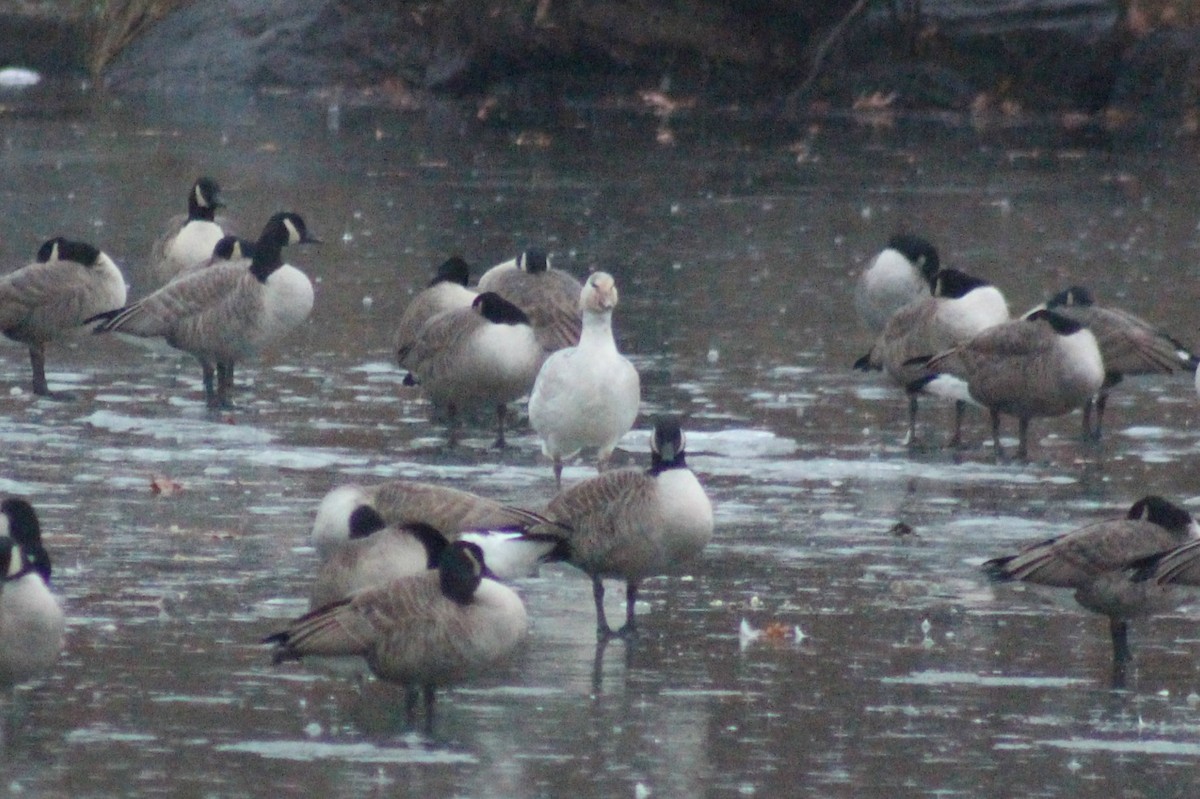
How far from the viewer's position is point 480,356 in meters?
11.8

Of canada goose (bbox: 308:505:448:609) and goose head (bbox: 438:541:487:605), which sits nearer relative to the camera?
goose head (bbox: 438:541:487:605)

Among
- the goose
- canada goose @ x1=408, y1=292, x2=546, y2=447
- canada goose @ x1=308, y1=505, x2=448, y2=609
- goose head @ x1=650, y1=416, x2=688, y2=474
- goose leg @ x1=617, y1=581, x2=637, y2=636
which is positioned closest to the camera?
canada goose @ x1=308, y1=505, x2=448, y2=609

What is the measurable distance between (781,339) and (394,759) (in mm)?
9001

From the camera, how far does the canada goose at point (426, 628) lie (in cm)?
697

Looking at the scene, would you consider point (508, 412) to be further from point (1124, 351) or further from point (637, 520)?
point (637, 520)

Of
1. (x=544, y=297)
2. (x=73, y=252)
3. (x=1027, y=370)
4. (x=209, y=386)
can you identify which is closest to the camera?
(x=1027, y=370)

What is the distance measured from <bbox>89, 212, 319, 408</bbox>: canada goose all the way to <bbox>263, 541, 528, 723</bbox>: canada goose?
19.9ft

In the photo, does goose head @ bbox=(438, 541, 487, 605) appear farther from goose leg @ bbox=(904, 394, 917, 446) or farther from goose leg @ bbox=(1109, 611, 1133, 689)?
goose leg @ bbox=(904, 394, 917, 446)

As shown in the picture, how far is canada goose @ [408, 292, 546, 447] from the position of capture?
1177 centimetres

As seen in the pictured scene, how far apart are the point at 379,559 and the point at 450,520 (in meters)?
0.72

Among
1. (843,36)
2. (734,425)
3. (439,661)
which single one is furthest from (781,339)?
(843,36)

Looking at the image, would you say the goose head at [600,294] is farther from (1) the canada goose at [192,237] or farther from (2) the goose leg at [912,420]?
(1) the canada goose at [192,237]

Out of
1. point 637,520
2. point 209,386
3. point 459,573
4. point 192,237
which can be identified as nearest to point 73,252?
point 209,386

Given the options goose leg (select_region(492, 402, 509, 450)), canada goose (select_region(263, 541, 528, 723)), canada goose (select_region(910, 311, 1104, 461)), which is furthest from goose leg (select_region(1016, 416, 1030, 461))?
canada goose (select_region(263, 541, 528, 723))
